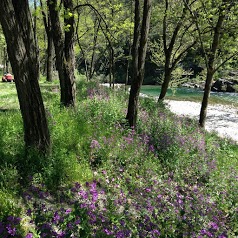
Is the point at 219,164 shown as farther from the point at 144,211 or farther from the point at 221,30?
the point at 221,30

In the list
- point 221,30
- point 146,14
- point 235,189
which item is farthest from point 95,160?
point 221,30

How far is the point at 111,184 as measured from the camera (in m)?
5.11

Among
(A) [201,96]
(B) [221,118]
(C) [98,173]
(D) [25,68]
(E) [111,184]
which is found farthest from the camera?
(A) [201,96]

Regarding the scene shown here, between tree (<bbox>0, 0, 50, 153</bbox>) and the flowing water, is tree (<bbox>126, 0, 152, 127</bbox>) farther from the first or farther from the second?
the flowing water

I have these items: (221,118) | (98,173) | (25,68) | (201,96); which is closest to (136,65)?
(98,173)

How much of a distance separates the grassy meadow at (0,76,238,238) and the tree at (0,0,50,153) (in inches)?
15.3

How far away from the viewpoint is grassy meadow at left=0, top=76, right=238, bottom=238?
11.9 ft

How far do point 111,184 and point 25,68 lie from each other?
8.75 ft

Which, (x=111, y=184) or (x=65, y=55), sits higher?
(x=65, y=55)

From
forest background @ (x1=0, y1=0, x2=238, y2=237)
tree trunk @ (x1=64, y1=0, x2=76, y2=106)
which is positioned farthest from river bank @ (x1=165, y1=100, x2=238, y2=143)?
forest background @ (x1=0, y1=0, x2=238, y2=237)

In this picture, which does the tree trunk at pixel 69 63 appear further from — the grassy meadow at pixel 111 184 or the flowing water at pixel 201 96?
the flowing water at pixel 201 96

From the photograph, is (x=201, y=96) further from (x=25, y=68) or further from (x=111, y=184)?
(x=25, y=68)

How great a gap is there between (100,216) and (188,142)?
14.5 ft

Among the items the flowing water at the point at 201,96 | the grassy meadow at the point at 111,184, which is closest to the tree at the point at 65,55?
the grassy meadow at the point at 111,184
